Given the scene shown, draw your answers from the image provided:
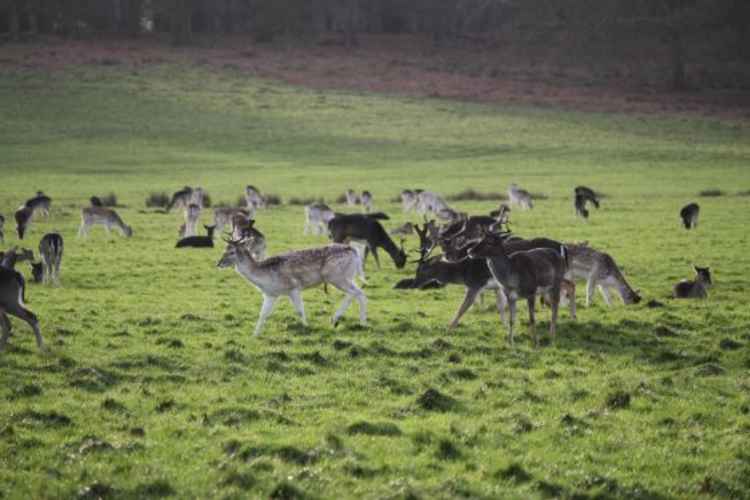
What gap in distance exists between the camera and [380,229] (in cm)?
2153

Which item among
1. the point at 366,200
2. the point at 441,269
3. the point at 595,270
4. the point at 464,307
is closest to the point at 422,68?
the point at 366,200

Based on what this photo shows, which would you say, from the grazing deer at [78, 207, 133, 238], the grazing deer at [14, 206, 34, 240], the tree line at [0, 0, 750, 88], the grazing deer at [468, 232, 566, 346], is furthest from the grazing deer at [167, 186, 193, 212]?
the tree line at [0, 0, 750, 88]

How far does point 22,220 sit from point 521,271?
17.3 m

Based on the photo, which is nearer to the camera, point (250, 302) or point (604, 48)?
point (250, 302)

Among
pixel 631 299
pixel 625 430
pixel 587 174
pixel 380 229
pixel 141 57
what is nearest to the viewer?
pixel 625 430

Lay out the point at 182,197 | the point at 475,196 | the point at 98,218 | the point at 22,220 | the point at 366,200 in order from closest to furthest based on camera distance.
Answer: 1. the point at 22,220
2. the point at 98,218
3. the point at 182,197
4. the point at 366,200
5. the point at 475,196

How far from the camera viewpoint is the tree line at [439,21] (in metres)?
72.5

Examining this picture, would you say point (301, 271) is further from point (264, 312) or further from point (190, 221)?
point (190, 221)

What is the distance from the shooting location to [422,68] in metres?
77.1

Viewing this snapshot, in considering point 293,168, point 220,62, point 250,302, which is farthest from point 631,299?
point 220,62

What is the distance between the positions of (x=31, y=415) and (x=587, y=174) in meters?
39.6

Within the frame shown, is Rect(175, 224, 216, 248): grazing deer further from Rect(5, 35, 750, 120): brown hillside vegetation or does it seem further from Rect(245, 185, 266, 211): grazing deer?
Rect(5, 35, 750, 120): brown hillside vegetation

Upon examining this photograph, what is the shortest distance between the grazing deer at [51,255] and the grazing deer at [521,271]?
862 cm

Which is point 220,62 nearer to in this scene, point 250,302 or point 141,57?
point 141,57
